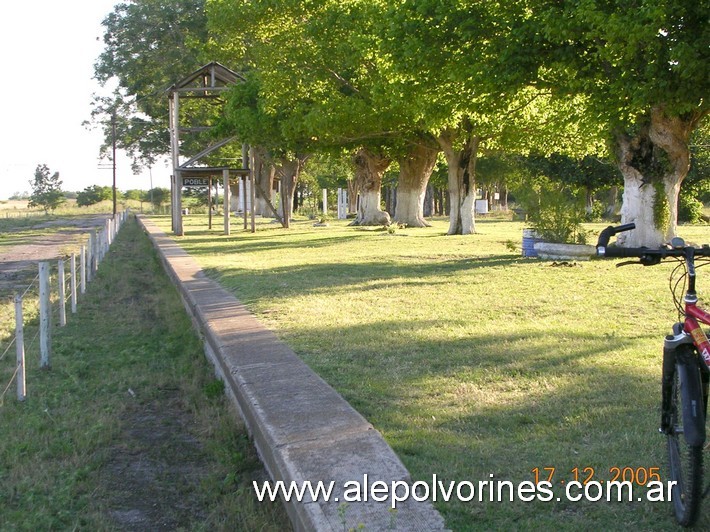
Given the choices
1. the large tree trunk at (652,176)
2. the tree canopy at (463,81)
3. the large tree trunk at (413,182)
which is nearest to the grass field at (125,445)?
the tree canopy at (463,81)

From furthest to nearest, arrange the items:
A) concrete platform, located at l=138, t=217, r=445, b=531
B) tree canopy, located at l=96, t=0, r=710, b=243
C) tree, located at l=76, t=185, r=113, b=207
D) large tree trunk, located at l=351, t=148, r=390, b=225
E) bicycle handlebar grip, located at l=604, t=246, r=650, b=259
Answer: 1. tree, located at l=76, t=185, r=113, b=207
2. large tree trunk, located at l=351, t=148, r=390, b=225
3. tree canopy, located at l=96, t=0, r=710, b=243
4. concrete platform, located at l=138, t=217, r=445, b=531
5. bicycle handlebar grip, located at l=604, t=246, r=650, b=259

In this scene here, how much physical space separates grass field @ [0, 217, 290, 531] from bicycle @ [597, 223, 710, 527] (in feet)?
6.44

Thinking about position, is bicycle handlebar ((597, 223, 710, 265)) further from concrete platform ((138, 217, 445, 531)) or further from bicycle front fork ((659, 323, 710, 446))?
concrete platform ((138, 217, 445, 531))

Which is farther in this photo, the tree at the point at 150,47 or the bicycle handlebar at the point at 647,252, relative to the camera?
the tree at the point at 150,47

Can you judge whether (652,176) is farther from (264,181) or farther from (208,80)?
(264,181)

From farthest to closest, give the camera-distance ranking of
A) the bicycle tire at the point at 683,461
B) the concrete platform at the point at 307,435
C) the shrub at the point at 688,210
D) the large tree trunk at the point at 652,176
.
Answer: the shrub at the point at 688,210 → the large tree trunk at the point at 652,176 → the concrete platform at the point at 307,435 → the bicycle tire at the point at 683,461

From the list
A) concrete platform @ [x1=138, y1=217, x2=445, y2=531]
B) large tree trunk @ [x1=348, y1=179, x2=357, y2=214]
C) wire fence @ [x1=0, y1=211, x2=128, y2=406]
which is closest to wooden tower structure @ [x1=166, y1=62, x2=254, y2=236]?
wire fence @ [x1=0, y1=211, x2=128, y2=406]

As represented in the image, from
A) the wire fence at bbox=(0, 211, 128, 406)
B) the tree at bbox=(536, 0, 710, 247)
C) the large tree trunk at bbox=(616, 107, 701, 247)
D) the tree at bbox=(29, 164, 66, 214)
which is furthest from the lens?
the tree at bbox=(29, 164, 66, 214)

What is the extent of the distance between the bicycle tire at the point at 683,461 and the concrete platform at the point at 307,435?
108 cm

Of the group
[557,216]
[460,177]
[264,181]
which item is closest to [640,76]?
[557,216]

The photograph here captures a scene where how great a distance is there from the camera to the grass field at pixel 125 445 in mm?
4625

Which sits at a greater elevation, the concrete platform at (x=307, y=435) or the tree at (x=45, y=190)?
the tree at (x=45, y=190)

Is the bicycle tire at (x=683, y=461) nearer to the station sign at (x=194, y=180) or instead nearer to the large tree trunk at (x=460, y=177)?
the large tree trunk at (x=460, y=177)

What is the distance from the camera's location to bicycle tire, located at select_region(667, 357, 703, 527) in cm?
359
